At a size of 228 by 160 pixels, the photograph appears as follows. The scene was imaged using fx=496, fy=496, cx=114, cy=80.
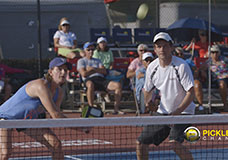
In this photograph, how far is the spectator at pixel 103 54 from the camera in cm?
1065

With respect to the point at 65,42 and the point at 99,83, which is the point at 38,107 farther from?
the point at 65,42

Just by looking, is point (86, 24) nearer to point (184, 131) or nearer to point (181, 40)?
point (181, 40)

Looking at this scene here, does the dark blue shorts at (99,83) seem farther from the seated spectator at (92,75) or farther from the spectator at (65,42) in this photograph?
the spectator at (65,42)

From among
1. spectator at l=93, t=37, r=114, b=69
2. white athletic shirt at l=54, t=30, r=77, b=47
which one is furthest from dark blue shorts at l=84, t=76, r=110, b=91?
white athletic shirt at l=54, t=30, r=77, b=47

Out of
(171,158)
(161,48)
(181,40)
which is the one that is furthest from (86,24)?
(161,48)

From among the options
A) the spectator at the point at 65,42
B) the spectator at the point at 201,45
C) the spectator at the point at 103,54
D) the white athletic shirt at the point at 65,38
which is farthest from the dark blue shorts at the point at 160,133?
the spectator at the point at 201,45

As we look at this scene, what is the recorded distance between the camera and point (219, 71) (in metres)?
10.8

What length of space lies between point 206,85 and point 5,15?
535cm

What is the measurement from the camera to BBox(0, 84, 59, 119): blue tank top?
5016 millimetres

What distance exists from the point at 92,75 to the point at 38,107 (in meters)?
5.07

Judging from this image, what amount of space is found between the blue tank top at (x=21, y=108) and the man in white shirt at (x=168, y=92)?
Result: 1129 mm

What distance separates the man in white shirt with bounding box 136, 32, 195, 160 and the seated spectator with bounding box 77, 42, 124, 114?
15.1 ft

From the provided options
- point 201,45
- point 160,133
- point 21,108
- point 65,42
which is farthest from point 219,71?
point 21,108

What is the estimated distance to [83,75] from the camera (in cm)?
1008
